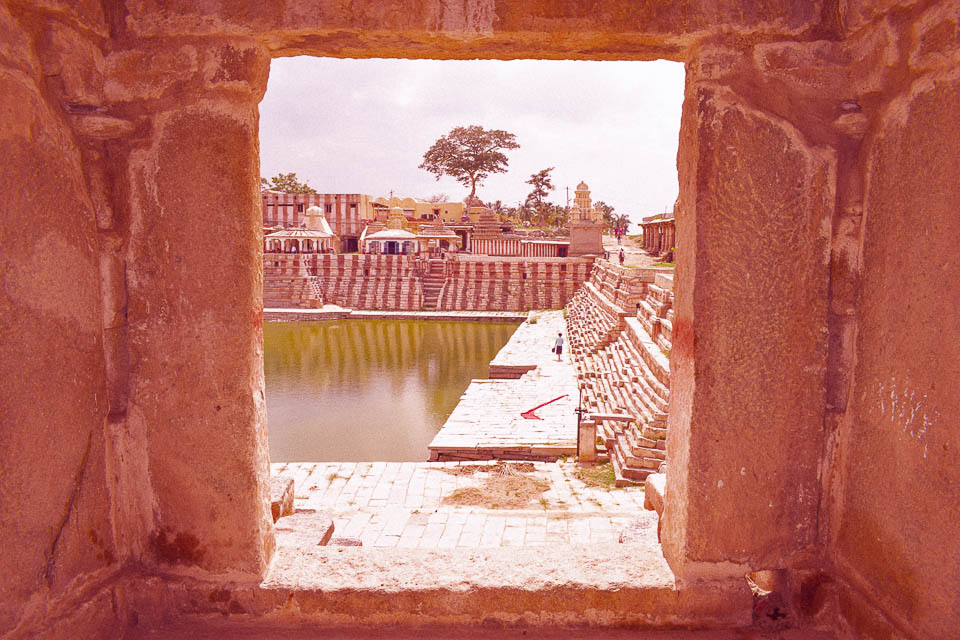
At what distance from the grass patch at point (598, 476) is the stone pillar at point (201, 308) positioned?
212 inches

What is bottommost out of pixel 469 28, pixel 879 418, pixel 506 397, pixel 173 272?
pixel 506 397

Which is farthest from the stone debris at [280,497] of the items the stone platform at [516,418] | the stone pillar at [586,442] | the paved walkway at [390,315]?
the paved walkway at [390,315]

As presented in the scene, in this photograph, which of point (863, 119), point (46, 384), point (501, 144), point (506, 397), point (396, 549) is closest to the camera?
point (46, 384)

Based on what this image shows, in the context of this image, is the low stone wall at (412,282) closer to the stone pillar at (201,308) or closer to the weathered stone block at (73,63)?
the stone pillar at (201,308)

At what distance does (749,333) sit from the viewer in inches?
68.6

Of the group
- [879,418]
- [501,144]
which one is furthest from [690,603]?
[501,144]

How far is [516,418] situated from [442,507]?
3.67m

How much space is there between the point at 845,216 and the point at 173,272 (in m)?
2.01

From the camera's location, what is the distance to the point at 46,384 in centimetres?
158

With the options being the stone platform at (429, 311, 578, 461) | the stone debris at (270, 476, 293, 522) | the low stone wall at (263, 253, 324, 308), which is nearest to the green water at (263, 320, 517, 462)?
the stone platform at (429, 311, 578, 461)

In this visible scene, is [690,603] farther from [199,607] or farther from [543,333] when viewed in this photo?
[543,333]

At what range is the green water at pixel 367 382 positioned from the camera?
9.92 meters

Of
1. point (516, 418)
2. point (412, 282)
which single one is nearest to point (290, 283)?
point (412, 282)

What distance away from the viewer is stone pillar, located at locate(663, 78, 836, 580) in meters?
1.71
